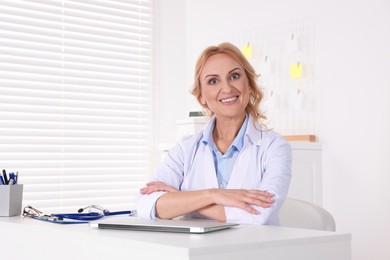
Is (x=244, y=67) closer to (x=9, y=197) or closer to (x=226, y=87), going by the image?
(x=226, y=87)

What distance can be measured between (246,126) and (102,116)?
2.77 m

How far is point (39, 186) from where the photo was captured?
4.37 meters

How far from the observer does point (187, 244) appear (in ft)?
3.59

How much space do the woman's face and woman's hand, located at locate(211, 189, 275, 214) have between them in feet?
1.38

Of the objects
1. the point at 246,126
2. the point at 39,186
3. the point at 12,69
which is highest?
the point at 12,69

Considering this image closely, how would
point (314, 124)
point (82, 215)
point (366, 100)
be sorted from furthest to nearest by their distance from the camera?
point (314, 124)
point (366, 100)
point (82, 215)

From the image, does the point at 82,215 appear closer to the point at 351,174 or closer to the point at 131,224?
the point at 131,224

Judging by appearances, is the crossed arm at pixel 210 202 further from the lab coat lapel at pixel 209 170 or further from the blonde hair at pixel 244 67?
the blonde hair at pixel 244 67

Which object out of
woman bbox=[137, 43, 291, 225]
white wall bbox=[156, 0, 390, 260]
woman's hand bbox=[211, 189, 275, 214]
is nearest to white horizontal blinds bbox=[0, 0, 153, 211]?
white wall bbox=[156, 0, 390, 260]

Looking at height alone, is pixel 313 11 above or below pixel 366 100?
above

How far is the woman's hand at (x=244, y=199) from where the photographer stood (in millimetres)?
1703

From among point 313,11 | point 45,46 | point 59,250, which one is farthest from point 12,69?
point 59,250

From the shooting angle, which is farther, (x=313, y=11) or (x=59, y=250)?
(x=313, y=11)

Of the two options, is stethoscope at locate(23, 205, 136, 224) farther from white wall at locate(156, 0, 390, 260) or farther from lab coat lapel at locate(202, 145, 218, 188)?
white wall at locate(156, 0, 390, 260)
